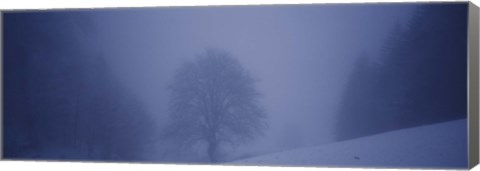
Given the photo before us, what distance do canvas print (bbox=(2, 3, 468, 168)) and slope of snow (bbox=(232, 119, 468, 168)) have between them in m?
0.01

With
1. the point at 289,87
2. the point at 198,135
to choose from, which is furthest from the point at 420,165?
the point at 198,135

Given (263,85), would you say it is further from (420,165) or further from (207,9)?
(420,165)

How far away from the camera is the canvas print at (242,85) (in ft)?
28.2

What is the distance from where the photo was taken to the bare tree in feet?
29.5

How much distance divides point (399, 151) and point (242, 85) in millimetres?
1945

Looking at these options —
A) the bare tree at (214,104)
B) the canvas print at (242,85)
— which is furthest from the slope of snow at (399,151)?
the bare tree at (214,104)

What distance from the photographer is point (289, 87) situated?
29.0ft

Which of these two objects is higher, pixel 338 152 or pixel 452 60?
pixel 452 60

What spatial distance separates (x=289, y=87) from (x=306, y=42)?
554 mm

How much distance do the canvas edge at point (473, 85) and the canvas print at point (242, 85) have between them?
7cm

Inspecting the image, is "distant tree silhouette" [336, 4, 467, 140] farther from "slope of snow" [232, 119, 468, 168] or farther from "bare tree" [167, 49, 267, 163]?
"bare tree" [167, 49, 267, 163]

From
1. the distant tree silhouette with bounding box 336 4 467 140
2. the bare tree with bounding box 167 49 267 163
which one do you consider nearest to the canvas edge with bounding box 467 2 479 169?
the distant tree silhouette with bounding box 336 4 467 140

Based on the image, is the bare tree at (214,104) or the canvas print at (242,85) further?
the bare tree at (214,104)

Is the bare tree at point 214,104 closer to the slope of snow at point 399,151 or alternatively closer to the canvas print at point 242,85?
the canvas print at point 242,85
